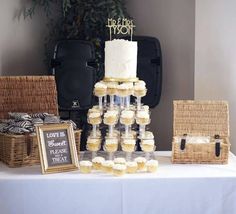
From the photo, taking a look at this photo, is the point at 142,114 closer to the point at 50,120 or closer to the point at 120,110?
the point at 120,110

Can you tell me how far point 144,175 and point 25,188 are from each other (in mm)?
513

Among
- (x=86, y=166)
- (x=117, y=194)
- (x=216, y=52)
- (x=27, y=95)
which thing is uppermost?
(x=216, y=52)

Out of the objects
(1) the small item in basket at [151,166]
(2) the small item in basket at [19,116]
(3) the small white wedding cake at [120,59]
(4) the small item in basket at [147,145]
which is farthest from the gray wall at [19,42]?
(1) the small item in basket at [151,166]

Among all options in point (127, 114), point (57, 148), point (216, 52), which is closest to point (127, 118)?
point (127, 114)

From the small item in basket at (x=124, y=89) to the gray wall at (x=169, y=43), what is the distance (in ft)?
4.71

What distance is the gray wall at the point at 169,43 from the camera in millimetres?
3379

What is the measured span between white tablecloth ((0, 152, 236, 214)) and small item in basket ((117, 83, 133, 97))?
0.40m

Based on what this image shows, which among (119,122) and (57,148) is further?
(119,122)

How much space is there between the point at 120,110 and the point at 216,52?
1064mm

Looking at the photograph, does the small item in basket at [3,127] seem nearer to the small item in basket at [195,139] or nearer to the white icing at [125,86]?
the white icing at [125,86]

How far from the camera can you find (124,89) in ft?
6.52

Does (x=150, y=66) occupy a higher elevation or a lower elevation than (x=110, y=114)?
higher

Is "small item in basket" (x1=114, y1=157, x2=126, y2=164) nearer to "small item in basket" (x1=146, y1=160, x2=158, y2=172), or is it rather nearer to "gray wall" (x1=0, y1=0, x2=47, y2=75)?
"small item in basket" (x1=146, y1=160, x2=158, y2=172)

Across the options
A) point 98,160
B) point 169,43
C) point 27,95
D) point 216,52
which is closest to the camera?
point 98,160
